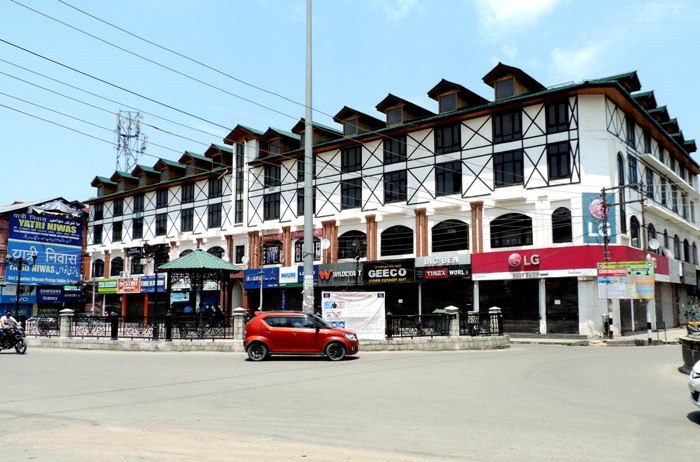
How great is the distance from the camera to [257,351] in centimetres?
1928

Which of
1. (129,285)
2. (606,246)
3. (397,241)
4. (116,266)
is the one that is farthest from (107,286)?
(606,246)

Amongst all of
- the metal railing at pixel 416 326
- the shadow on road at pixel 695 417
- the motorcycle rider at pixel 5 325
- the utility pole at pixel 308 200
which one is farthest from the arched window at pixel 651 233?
the motorcycle rider at pixel 5 325

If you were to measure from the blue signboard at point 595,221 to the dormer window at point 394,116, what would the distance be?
13.4 metres

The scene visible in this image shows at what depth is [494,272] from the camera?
34.2 metres

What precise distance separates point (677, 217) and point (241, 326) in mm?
32428

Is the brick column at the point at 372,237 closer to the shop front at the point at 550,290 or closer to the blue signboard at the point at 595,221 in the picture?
the shop front at the point at 550,290

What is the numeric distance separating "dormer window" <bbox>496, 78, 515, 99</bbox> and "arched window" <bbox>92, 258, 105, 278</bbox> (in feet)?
139

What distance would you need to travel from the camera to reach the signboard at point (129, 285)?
5303 centimetres

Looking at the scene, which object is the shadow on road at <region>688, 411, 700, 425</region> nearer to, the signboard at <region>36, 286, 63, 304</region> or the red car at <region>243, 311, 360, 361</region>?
the red car at <region>243, 311, 360, 361</region>

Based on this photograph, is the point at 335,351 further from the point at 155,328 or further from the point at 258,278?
the point at 258,278

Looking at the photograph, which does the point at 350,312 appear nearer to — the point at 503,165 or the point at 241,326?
the point at 241,326

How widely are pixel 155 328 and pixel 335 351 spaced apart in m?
9.19

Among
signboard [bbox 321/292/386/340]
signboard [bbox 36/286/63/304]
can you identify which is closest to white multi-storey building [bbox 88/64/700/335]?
signboard [bbox 321/292/386/340]

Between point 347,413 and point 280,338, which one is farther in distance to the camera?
point 280,338
